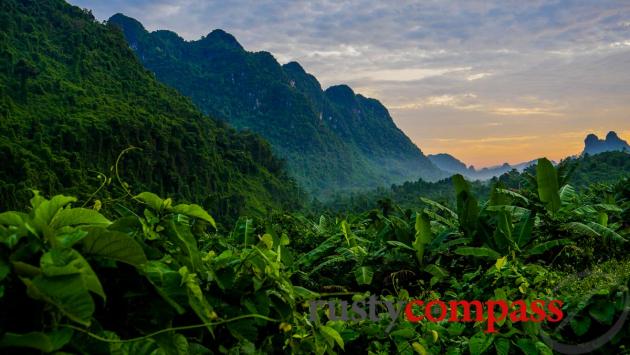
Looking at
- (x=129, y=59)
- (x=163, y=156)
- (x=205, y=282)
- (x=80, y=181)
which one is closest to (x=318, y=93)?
(x=129, y=59)

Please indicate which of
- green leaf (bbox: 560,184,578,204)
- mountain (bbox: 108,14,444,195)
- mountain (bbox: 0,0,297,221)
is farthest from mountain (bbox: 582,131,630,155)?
green leaf (bbox: 560,184,578,204)

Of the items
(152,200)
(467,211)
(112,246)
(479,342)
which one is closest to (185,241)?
(152,200)

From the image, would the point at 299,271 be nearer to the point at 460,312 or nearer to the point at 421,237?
the point at 421,237

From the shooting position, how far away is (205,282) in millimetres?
1727

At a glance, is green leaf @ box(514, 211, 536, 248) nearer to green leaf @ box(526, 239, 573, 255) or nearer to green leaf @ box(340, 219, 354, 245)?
green leaf @ box(526, 239, 573, 255)

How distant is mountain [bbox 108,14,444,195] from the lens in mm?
137250

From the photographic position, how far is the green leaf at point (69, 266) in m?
1.23

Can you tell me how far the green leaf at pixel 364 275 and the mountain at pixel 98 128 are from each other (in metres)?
37.7

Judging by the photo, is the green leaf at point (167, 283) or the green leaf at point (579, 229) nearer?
the green leaf at point (167, 283)

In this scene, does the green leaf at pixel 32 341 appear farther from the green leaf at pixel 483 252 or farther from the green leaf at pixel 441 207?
the green leaf at pixel 441 207

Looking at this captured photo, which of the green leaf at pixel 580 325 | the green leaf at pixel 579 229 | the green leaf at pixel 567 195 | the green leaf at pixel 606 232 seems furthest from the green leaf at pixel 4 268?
the green leaf at pixel 567 195

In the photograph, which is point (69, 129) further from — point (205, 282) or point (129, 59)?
point (205, 282)

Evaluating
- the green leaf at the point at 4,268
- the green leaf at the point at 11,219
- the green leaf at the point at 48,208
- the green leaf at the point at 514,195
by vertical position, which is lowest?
the green leaf at the point at 4,268

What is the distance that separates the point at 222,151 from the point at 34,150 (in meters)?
27.4
